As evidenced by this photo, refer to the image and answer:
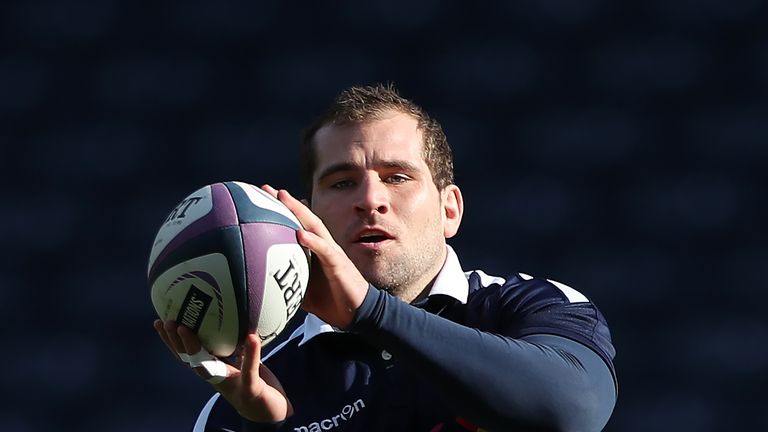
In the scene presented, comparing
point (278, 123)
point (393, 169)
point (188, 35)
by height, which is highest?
point (188, 35)

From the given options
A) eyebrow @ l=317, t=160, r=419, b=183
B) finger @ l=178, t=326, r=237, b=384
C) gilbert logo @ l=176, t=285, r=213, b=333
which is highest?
eyebrow @ l=317, t=160, r=419, b=183

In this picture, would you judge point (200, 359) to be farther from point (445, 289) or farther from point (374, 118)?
point (374, 118)

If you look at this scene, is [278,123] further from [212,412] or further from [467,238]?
[212,412]

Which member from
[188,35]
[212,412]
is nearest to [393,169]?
[212,412]

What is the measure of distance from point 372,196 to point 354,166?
11cm

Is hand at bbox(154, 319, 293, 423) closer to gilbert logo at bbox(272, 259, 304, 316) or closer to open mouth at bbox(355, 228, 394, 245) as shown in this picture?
gilbert logo at bbox(272, 259, 304, 316)

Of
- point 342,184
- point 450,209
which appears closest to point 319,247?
point 342,184

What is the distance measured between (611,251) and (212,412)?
8.99ft

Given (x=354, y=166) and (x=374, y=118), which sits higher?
(x=374, y=118)

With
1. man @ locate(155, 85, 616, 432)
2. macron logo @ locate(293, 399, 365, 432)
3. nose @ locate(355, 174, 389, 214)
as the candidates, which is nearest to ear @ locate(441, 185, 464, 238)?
man @ locate(155, 85, 616, 432)

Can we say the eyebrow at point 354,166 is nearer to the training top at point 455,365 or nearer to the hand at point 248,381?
the training top at point 455,365

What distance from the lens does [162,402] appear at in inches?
187

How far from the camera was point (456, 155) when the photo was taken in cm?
501

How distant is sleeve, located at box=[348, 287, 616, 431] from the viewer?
1768 mm
